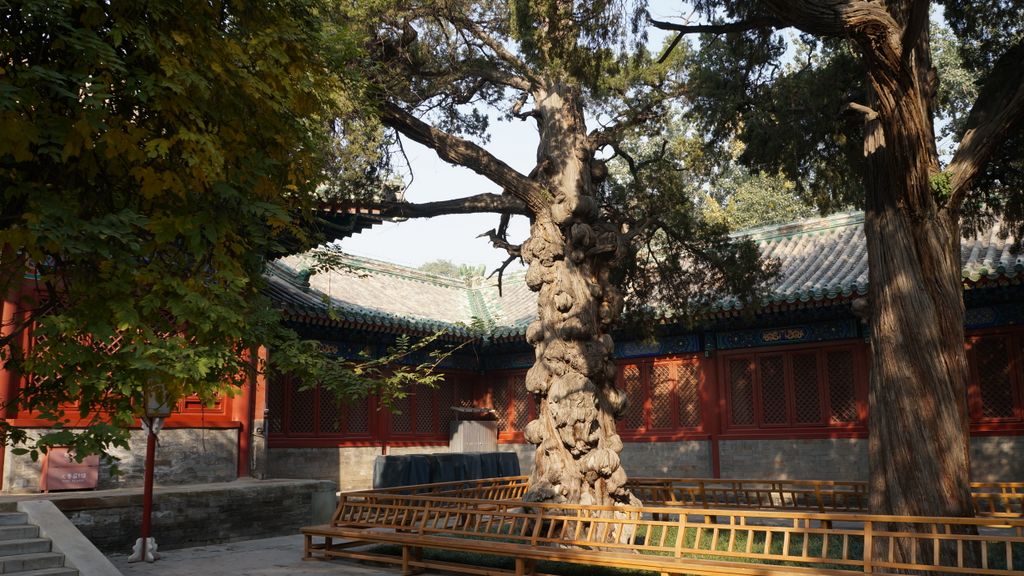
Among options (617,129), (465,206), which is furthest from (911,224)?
(465,206)

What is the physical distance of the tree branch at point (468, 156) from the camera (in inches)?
377

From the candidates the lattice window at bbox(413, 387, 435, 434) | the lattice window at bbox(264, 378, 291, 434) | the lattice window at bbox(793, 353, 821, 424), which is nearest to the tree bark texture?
the lattice window at bbox(793, 353, 821, 424)

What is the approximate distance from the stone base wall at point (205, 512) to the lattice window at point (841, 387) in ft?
27.6

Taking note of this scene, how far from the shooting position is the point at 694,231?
1142 centimetres

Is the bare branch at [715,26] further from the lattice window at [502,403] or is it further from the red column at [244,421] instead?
the lattice window at [502,403]

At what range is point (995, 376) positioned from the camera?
12438mm

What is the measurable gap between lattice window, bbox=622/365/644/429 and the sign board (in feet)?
31.6

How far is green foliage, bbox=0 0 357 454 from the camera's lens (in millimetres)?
3875

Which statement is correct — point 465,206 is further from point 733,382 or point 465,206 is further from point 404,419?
point 404,419

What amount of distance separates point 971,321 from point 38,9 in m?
13.0

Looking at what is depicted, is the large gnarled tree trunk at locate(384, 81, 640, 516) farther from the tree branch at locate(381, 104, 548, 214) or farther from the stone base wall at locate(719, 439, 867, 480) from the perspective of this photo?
the stone base wall at locate(719, 439, 867, 480)

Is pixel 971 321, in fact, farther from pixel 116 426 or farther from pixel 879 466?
pixel 116 426

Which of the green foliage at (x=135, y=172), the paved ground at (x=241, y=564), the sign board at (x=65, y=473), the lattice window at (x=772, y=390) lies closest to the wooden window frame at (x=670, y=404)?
the lattice window at (x=772, y=390)

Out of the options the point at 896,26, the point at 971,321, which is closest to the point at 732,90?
the point at 896,26
